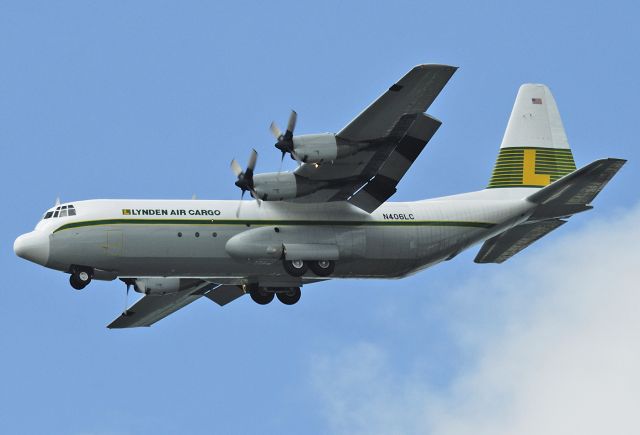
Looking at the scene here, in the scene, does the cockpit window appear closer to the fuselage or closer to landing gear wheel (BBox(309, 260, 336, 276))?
the fuselage

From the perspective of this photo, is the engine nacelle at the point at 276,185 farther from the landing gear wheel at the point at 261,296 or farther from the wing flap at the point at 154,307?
the wing flap at the point at 154,307

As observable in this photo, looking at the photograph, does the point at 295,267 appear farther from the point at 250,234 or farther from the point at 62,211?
the point at 62,211

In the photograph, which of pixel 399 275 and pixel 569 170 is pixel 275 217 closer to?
pixel 399 275

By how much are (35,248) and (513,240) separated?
13.0m

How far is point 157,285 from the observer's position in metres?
38.6

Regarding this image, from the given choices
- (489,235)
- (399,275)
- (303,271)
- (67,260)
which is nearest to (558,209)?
(489,235)

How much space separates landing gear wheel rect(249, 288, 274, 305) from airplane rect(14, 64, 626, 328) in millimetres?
42

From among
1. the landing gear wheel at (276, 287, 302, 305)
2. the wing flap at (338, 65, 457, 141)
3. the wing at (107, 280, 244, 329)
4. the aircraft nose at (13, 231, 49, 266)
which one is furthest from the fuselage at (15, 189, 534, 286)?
the wing flap at (338, 65, 457, 141)

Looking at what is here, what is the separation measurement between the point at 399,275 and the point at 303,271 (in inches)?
118

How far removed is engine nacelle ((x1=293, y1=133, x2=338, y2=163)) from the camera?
3306 centimetres

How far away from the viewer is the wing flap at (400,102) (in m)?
32.6

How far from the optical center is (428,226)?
36500 mm

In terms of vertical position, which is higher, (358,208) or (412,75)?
(412,75)

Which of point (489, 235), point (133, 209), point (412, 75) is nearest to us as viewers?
point (412, 75)
